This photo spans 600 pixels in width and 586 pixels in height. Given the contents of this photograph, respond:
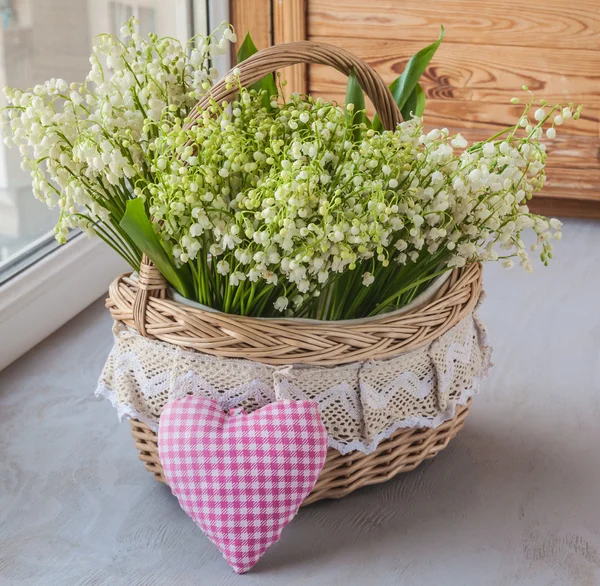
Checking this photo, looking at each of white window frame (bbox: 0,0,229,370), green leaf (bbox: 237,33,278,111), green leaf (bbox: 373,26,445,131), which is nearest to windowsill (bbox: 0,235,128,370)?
white window frame (bbox: 0,0,229,370)

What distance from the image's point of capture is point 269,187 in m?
0.80

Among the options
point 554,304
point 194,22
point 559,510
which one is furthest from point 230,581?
point 194,22

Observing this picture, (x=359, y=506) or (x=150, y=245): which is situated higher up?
(x=150, y=245)

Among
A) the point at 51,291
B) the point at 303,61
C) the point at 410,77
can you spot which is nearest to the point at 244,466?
the point at 303,61

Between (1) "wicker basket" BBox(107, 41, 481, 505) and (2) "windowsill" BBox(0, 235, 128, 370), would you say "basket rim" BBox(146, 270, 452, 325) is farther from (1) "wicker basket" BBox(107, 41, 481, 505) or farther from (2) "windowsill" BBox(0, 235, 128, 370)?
(2) "windowsill" BBox(0, 235, 128, 370)

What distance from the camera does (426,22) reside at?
198 centimetres

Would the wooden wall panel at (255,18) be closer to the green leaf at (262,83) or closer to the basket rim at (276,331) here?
the green leaf at (262,83)

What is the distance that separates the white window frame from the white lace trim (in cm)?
44

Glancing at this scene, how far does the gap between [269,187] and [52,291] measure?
31.4 inches

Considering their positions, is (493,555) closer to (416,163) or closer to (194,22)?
(416,163)

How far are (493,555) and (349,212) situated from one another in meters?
0.42

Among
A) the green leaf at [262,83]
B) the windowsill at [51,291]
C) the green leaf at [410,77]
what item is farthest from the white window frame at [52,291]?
the green leaf at [410,77]

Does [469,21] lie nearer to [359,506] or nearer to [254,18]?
[254,18]

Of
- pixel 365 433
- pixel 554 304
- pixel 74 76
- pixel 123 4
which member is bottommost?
pixel 554 304
